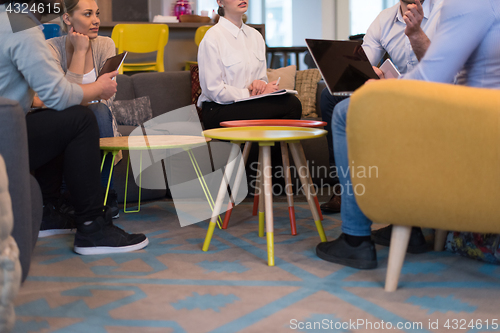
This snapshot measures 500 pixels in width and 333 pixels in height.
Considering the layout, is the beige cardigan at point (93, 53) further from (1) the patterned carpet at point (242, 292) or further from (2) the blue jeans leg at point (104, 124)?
(1) the patterned carpet at point (242, 292)

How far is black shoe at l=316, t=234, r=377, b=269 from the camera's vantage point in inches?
56.0

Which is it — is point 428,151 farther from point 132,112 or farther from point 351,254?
point 132,112

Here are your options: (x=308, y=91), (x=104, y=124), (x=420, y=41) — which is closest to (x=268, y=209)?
(x=420, y=41)

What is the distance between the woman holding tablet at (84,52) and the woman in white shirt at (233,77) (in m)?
0.51

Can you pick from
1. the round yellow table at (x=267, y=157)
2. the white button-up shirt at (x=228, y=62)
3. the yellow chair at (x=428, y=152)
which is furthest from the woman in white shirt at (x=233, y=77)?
the yellow chair at (x=428, y=152)

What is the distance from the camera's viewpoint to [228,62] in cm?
241

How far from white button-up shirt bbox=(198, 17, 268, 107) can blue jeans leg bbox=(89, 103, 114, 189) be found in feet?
1.71

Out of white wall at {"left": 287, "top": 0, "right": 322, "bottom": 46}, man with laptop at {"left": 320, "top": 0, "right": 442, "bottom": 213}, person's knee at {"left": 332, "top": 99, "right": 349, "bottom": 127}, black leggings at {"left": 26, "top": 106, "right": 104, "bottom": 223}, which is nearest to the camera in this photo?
person's knee at {"left": 332, "top": 99, "right": 349, "bottom": 127}

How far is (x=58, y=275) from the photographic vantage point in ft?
4.61

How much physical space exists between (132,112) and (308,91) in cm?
130

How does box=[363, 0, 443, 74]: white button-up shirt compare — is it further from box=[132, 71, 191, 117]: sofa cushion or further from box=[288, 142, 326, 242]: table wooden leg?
box=[132, 71, 191, 117]: sofa cushion

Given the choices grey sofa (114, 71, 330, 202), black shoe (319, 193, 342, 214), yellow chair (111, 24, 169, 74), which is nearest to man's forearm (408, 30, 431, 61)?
black shoe (319, 193, 342, 214)

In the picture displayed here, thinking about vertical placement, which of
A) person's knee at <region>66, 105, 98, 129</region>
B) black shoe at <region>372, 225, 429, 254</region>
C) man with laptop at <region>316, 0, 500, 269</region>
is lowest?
black shoe at <region>372, 225, 429, 254</region>

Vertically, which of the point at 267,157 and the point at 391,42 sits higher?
the point at 391,42
